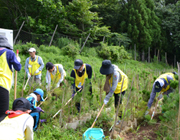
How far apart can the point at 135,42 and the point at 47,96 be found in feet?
41.3

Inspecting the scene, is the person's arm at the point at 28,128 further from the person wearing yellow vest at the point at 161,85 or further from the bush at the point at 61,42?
the bush at the point at 61,42

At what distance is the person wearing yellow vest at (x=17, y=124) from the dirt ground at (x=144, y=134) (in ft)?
5.57

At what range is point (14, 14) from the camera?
12344mm

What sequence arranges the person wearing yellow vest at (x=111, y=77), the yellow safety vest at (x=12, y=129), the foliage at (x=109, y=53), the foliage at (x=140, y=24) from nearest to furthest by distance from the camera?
the yellow safety vest at (x=12, y=129), the person wearing yellow vest at (x=111, y=77), the foliage at (x=109, y=53), the foliage at (x=140, y=24)

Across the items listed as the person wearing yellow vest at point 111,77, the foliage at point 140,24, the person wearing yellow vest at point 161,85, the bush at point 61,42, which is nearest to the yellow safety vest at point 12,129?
the person wearing yellow vest at point 111,77

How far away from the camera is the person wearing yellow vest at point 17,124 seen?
1.58 metres

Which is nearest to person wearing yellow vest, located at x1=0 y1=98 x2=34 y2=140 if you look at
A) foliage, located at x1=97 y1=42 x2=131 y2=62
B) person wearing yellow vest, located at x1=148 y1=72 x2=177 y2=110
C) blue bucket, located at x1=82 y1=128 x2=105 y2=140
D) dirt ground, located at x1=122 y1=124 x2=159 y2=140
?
blue bucket, located at x1=82 y1=128 x2=105 y2=140

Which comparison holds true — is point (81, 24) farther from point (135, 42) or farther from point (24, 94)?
point (24, 94)

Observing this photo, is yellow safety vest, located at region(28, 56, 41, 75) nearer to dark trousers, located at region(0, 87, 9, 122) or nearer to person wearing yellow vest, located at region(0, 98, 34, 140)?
dark trousers, located at region(0, 87, 9, 122)

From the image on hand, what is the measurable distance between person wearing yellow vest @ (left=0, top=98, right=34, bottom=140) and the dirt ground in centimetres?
170

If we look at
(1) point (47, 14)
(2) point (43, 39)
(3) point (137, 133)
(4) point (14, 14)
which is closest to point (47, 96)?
(3) point (137, 133)

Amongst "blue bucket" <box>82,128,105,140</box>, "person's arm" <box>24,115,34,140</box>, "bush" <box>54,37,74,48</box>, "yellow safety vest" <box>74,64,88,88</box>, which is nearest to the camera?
"person's arm" <box>24,115,34,140</box>

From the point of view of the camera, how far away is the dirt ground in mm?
2740

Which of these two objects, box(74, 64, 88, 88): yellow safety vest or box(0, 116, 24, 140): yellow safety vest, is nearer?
box(0, 116, 24, 140): yellow safety vest
